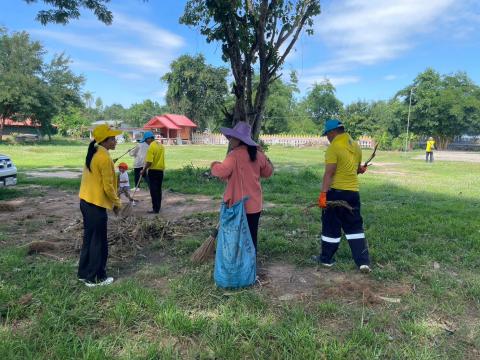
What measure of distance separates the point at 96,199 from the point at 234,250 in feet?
4.94

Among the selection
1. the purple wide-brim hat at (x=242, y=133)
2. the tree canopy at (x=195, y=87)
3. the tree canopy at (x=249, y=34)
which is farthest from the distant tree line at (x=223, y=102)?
the purple wide-brim hat at (x=242, y=133)

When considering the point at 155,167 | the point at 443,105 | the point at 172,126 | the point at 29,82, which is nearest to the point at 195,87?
the point at 172,126

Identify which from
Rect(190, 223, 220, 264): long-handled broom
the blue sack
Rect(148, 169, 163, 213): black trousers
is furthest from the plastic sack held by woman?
Rect(148, 169, 163, 213): black trousers

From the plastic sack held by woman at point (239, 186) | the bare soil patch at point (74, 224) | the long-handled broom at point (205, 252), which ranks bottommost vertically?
the bare soil patch at point (74, 224)

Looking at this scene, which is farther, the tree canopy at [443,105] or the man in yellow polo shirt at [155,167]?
the tree canopy at [443,105]

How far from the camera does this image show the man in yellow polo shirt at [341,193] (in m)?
4.79

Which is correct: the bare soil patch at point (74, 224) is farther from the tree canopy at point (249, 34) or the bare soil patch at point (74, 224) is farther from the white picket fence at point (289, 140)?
the white picket fence at point (289, 140)

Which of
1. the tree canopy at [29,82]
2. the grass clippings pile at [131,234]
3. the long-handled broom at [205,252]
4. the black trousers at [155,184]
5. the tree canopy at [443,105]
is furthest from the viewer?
the tree canopy at [443,105]

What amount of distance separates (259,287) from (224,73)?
54019mm

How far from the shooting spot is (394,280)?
458cm

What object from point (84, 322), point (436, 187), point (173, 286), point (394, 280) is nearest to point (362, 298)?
point (394, 280)

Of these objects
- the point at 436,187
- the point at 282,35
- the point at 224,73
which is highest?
the point at 224,73

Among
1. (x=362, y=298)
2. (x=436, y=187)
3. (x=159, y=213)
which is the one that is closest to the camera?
(x=362, y=298)

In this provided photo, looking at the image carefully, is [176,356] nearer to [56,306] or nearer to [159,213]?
[56,306]
